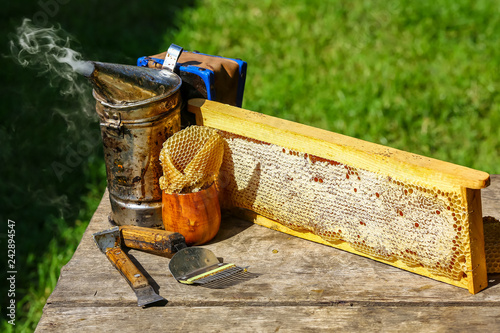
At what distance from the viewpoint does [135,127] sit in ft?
5.86

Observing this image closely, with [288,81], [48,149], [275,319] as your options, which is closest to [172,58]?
[275,319]

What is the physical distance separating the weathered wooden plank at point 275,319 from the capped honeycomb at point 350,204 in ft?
0.54

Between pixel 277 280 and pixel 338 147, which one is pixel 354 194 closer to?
pixel 338 147

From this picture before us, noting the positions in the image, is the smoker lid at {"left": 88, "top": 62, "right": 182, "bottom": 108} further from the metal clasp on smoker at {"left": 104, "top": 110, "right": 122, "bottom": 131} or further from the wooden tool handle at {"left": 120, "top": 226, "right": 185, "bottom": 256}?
the wooden tool handle at {"left": 120, "top": 226, "right": 185, "bottom": 256}

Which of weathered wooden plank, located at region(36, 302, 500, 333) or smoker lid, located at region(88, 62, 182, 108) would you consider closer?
weathered wooden plank, located at region(36, 302, 500, 333)

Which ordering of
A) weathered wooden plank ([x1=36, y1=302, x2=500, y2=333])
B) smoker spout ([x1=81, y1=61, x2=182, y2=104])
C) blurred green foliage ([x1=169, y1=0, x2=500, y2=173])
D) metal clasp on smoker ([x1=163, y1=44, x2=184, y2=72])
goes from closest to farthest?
weathered wooden plank ([x1=36, y1=302, x2=500, y2=333]) < smoker spout ([x1=81, y1=61, x2=182, y2=104]) < metal clasp on smoker ([x1=163, y1=44, x2=184, y2=72]) < blurred green foliage ([x1=169, y1=0, x2=500, y2=173])

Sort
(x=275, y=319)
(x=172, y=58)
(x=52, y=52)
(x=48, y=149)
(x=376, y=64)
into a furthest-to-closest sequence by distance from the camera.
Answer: (x=376, y=64), (x=48, y=149), (x=52, y=52), (x=172, y=58), (x=275, y=319)

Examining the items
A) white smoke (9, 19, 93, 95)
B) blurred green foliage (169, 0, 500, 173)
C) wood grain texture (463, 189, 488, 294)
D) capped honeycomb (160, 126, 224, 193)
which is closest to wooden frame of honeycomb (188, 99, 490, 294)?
wood grain texture (463, 189, 488, 294)

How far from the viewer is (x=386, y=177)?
166 cm

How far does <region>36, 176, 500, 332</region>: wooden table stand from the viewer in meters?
1.52

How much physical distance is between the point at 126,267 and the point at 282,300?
0.50 metres

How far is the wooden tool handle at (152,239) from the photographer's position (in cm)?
178

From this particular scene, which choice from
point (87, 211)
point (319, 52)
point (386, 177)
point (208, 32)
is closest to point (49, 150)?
point (87, 211)

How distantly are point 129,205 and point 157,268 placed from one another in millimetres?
281
